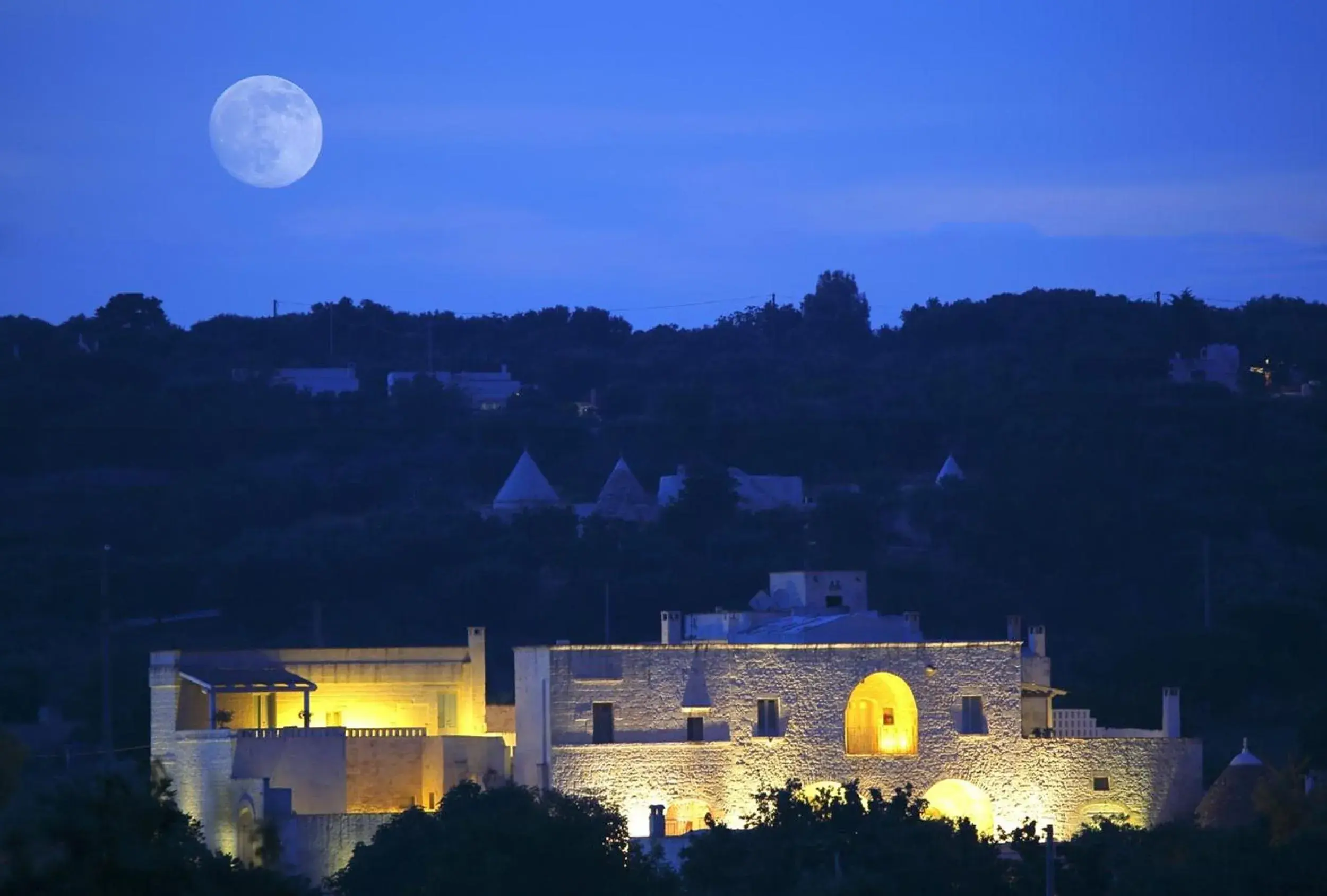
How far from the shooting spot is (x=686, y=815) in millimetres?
40188

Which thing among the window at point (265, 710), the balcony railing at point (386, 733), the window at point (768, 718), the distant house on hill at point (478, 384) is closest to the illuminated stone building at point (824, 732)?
the window at point (768, 718)

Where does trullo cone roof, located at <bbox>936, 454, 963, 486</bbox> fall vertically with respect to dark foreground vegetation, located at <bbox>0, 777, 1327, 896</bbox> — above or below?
above

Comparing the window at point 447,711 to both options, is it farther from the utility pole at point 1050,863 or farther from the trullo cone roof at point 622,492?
the trullo cone roof at point 622,492

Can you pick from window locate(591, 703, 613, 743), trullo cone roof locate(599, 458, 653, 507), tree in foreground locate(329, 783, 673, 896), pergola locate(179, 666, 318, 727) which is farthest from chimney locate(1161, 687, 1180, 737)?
trullo cone roof locate(599, 458, 653, 507)

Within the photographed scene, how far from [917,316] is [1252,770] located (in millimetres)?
66546

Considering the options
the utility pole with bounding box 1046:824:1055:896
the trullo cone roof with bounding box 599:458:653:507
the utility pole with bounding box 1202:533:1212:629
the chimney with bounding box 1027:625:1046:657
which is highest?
the trullo cone roof with bounding box 599:458:653:507

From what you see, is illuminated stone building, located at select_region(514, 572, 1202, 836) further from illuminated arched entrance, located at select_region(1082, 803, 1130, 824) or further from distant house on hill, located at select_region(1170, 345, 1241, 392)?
distant house on hill, located at select_region(1170, 345, 1241, 392)

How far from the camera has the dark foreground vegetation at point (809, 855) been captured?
110 feet

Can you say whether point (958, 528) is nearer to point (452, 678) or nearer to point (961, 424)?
point (961, 424)

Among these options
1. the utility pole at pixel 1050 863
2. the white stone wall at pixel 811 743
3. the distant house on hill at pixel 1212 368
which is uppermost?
the distant house on hill at pixel 1212 368

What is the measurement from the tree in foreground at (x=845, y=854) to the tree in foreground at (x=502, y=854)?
86 centimetres

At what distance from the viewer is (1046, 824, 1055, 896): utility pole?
112 ft

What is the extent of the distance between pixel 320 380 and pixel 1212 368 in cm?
2687

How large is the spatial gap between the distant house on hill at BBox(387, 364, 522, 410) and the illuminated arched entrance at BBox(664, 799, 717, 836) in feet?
152
